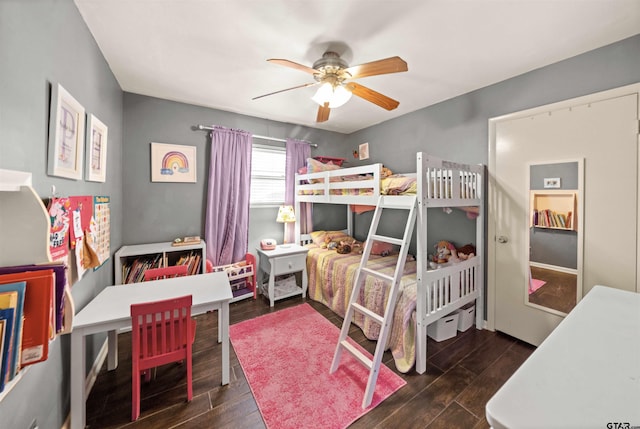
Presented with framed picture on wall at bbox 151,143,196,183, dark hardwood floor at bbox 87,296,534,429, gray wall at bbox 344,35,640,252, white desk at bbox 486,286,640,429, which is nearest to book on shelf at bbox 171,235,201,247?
framed picture on wall at bbox 151,143,196,183

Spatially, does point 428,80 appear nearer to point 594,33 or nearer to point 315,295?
point 594,33

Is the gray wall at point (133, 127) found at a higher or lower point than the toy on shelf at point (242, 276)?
higher

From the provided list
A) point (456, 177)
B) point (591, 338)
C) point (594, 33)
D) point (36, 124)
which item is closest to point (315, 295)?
point (456, 177)

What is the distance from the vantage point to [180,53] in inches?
77.5

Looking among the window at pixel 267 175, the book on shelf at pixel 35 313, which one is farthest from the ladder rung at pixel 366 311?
the window at pixel 267 175

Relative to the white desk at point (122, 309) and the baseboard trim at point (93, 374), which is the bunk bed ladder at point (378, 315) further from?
the baseboard trim at point (93, 374)

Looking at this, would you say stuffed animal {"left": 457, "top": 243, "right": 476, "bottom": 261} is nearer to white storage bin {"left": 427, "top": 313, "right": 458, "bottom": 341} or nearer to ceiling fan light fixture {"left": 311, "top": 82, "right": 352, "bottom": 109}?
white storage bin {"left": 427, "top": 313, "right": 458, "bottom": 341}

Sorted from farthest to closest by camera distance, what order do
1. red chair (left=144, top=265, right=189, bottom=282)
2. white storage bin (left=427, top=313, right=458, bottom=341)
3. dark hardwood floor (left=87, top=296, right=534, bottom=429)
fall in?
white storage bin (left=427, top=313, right=458, bottom=341)
red chair (left=144, top=265, right=189, bottom=282)
dark hardwood floor (left=87, top=296, right=534, bottom=429)

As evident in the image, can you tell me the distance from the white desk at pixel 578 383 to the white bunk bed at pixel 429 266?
109cm

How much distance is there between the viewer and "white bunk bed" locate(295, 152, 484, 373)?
6.44ft

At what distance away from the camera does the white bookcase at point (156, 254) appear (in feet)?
7.89

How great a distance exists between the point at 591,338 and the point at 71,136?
2636 millimetres

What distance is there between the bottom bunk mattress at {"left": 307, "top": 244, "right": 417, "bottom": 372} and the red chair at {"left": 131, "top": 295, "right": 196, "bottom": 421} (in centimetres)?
159

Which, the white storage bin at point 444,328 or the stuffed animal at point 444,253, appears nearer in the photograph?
the white storage bin at point 444,328
